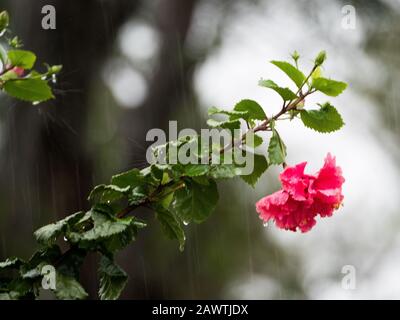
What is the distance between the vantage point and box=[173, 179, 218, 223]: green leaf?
829mm

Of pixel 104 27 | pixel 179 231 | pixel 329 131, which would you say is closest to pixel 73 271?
pixel 179 231

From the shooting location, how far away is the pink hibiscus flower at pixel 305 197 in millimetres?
925

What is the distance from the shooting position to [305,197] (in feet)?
3.06

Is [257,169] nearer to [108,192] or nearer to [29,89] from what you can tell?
[108,192]

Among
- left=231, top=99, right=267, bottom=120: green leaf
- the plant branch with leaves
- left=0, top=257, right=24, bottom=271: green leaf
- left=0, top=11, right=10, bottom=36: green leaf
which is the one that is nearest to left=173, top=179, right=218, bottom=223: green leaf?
the plant branch with leaves

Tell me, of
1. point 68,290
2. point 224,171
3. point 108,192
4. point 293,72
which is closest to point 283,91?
point 293,72

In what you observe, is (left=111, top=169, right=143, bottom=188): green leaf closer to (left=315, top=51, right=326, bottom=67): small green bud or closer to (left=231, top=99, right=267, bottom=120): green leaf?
(left=231, top=99, right=267, bottom=120): green leaf

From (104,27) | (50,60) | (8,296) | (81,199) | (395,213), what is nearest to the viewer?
(8,296)

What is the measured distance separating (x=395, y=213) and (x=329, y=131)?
9.81 ft

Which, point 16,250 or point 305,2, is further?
point 305,2

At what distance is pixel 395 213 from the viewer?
3.69 metres

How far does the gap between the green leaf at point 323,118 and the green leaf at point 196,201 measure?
0.17 meters

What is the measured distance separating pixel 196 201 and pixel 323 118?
0.71 feet
